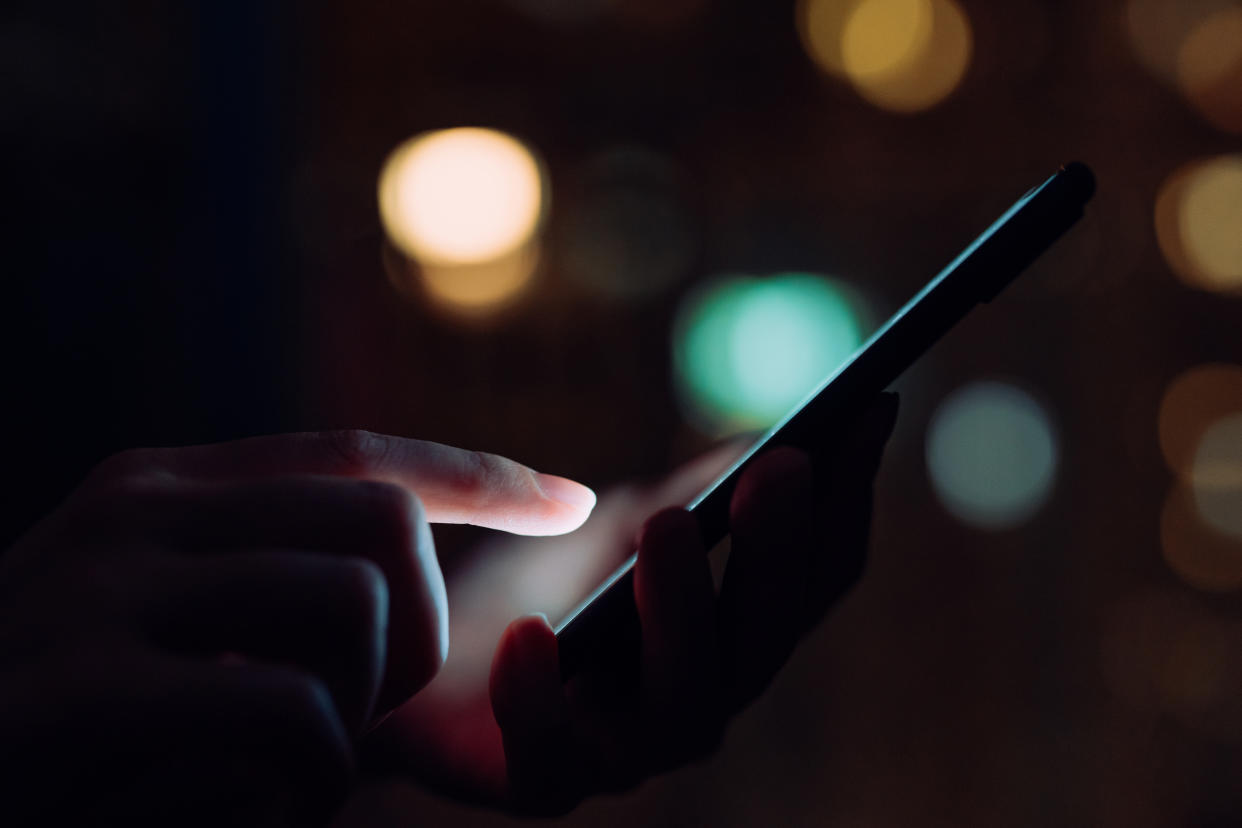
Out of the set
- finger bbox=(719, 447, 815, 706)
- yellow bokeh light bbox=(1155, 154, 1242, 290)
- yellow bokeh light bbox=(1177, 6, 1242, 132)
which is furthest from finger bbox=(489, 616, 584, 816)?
yellow bokeh light bbox=(1177, 6, 1242, 132)

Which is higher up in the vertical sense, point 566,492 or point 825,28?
point 825,28

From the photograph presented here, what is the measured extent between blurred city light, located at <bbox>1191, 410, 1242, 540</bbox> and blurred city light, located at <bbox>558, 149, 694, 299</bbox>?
0.95m

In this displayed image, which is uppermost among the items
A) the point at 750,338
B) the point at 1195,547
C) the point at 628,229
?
the point at 628,229

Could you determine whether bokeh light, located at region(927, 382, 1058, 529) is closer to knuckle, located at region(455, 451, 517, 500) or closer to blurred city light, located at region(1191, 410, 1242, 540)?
blurred city light, located at region(1191, 410, 1242, 540)

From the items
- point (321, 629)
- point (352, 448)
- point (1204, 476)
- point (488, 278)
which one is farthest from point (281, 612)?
point (1204, 476)

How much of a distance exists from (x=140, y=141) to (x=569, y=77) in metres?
0.82

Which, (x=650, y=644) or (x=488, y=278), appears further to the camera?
(x=488, y=278)

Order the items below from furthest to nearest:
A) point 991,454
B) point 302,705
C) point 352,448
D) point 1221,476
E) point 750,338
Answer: point 750,338
point 991,454
point 1221,476
point 352,448
point 302,705

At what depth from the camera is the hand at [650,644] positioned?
36cm

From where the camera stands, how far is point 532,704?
1.18ft

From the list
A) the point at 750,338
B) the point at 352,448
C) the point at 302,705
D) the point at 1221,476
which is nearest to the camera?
the point at 302,705

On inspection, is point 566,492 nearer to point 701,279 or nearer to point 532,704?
point 532,704

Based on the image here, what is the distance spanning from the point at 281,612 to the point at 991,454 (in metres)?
1.28

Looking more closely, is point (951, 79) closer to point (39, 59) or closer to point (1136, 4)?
point (1136, 4)
